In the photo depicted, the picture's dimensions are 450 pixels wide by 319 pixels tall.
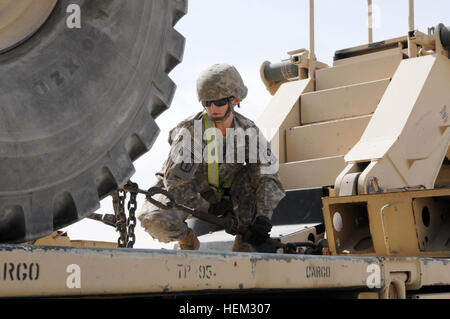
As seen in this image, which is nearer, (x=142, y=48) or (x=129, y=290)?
(x=129, y=290)

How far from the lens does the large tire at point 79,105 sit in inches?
63.7

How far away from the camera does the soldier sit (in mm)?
3822

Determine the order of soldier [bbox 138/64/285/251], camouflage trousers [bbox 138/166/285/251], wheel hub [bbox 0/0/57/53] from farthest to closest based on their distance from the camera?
soldier [bbox 138/64/285/251]
camouflage trousers [bbox 138/166/285/251]
wheel hub [bbox 0/0/57/53]

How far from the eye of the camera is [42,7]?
183cm

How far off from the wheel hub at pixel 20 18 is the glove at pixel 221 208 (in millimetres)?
2186

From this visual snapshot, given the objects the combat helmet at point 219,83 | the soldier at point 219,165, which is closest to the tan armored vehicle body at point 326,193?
the soldier at point 219,165

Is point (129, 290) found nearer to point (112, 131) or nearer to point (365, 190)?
point (112, 131)

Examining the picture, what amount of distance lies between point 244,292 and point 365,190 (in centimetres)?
256

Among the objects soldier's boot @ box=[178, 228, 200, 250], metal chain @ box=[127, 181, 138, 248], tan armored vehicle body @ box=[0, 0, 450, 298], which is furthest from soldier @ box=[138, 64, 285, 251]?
metal chain @ box=[127, 181, 138, 248]

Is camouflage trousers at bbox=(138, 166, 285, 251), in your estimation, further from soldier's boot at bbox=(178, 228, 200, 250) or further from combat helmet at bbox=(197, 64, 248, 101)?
combat helmet at bbox=(197, 64, 248, 101)

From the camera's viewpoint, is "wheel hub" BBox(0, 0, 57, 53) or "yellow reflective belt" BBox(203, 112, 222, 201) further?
"yellow reflective belt" BBox(203, 112, 222, 201)

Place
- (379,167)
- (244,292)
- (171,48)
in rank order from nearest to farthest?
(244,292) < (171,48) < (379,167)

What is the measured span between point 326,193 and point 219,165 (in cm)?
87
